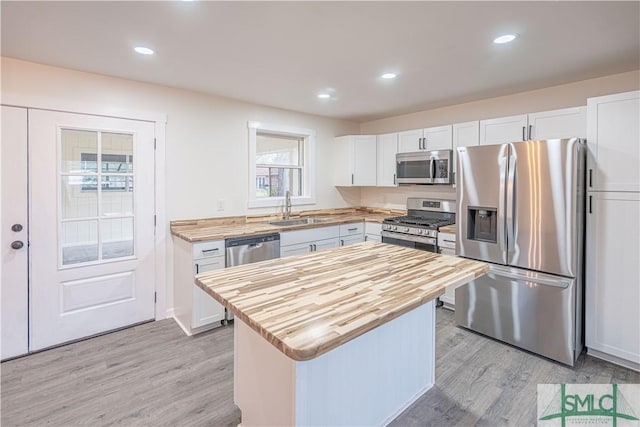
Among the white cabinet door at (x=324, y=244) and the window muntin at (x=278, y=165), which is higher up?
the window muntin at (x=278, y=165)

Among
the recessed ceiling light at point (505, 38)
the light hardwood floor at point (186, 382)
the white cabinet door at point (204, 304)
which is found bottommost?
the light hardwood floor at point (186, 382)

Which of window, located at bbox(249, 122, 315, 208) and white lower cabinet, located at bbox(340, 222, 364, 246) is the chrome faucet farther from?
white lower cabinet, located at bbox(340, 222, 364, 246)

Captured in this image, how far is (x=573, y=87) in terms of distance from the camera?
3135 mm

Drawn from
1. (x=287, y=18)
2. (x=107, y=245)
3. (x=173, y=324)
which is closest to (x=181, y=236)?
(x=107, y=245)

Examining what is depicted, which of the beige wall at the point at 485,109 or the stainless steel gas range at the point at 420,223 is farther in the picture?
the stainless steel gas range at the point at 420,223

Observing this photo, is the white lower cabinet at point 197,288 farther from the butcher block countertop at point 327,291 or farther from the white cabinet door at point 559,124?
the white cabinet door at point 559,124

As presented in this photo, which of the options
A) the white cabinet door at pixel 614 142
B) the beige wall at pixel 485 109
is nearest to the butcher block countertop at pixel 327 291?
the white cabinet door at pixel 614 142

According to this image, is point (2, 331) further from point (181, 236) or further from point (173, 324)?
point (181, 236)

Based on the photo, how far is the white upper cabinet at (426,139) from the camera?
3.83 meters

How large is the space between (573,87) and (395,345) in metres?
3.14

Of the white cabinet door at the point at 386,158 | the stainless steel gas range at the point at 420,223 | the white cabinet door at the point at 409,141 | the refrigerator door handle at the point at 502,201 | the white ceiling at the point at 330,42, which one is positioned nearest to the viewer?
the white ceiling at the point at 330,42

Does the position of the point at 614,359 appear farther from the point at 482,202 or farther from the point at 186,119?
the point at 186,119

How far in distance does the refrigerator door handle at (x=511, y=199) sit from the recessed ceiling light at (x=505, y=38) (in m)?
0.91

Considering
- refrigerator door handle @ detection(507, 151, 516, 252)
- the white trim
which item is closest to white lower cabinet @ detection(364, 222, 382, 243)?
refrigerator door handle @ detection(507, 151, 516, 252)
